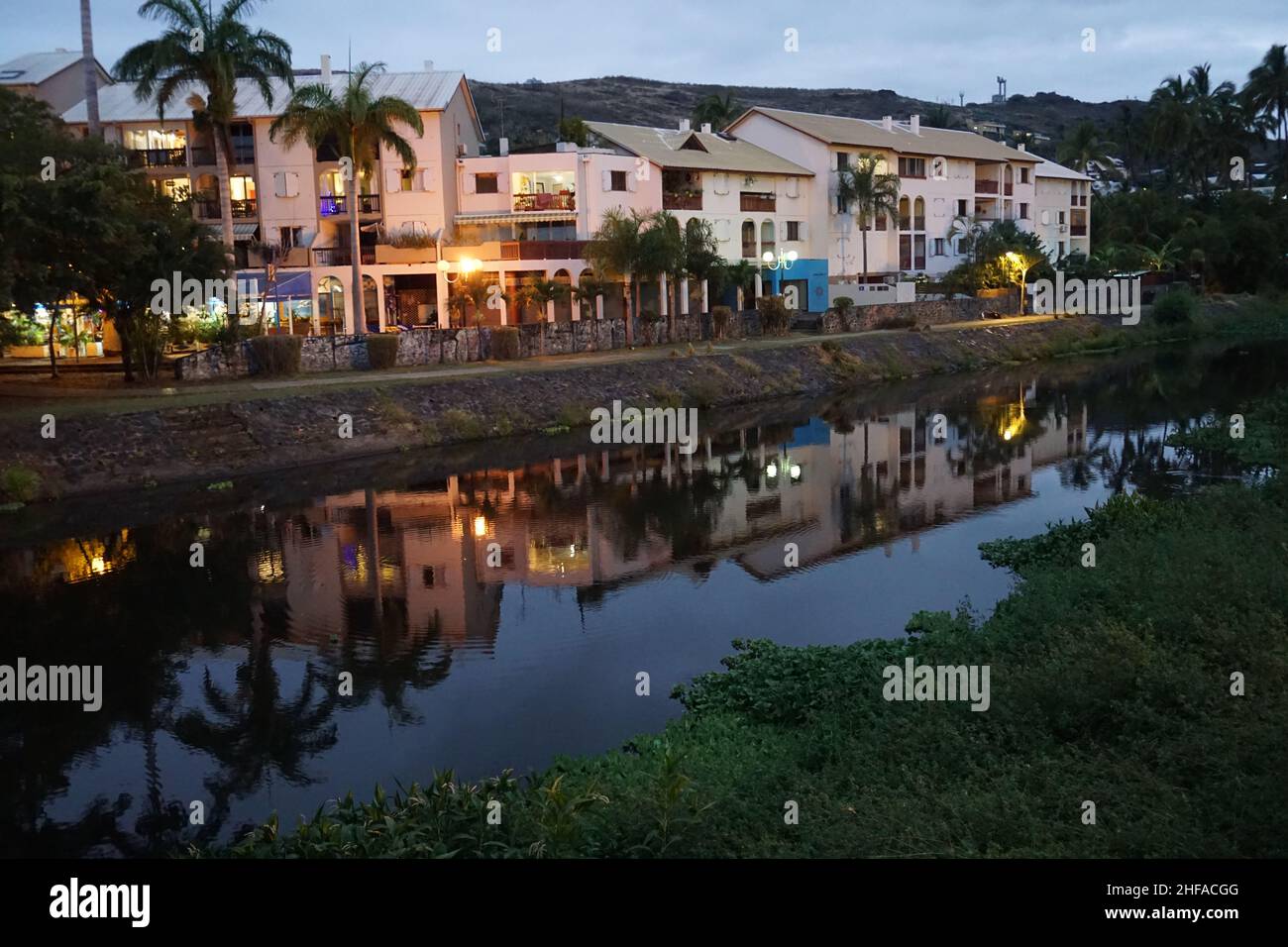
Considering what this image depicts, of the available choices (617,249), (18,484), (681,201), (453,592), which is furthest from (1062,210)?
(453,592)

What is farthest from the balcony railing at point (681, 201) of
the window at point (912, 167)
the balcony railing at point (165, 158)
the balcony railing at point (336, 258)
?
the balcony railing at point (165, 158)

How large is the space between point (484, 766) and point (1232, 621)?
8471 millimetres

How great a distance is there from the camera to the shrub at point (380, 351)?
4734 cm

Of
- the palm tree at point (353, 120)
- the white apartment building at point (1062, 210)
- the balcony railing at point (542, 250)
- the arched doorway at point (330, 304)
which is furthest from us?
the white apartment building at point (1062, 210)

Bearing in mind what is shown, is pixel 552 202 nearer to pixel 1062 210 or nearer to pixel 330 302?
pixel 330 302

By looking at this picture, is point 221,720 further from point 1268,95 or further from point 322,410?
point 1268,95

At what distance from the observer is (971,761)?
473 inches

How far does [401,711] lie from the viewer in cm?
1683

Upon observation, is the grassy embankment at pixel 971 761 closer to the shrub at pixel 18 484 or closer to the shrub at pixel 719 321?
the shrub at pixel 18 484

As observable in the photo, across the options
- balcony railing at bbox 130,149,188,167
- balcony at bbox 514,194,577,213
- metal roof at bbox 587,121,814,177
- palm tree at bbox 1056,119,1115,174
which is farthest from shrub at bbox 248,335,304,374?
palm tree at bbox 1056,119,1115,174

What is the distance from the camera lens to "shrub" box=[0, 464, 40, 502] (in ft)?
105

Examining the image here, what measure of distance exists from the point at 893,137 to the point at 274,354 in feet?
174

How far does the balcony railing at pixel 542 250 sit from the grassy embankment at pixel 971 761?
44.0 m

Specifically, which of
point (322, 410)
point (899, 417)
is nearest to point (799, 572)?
point (322, 410)
